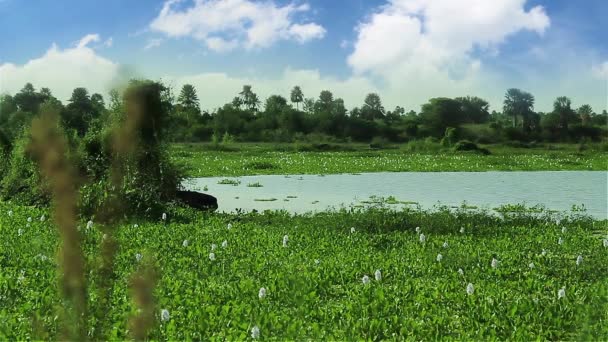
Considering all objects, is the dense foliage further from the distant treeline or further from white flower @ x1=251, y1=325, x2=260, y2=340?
the distant treeline

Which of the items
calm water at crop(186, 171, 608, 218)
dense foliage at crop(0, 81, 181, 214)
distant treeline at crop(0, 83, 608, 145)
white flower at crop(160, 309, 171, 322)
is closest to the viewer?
white flower at crop(160, 309, 171, 322)

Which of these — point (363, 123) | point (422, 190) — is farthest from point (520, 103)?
point (422, 190)

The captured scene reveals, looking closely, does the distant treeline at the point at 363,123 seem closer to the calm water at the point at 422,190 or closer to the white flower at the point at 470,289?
the calm water at the point at 422,190

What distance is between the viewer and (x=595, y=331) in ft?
17.1

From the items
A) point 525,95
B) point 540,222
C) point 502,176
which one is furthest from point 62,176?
point 525,95

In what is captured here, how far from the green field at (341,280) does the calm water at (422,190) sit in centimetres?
427

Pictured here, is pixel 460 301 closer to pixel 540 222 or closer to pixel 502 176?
pixel 540 222

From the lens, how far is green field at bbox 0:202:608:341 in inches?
208

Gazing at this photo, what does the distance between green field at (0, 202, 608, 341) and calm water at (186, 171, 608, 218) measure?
4.27 m

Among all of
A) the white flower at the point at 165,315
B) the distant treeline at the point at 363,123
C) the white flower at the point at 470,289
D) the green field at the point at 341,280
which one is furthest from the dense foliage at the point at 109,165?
the distant treeline at the point at 363,123

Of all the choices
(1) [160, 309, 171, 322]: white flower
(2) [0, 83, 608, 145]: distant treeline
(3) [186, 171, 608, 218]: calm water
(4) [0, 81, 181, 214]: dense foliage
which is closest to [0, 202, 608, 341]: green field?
A: (1) [160, 309, 171, 322]: white flower

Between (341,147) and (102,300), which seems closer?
(102,300)

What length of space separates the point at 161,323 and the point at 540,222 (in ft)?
28.7

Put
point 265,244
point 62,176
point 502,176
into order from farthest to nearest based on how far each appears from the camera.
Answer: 1. point 502,176
2. point 265,244
3. point 62,176
